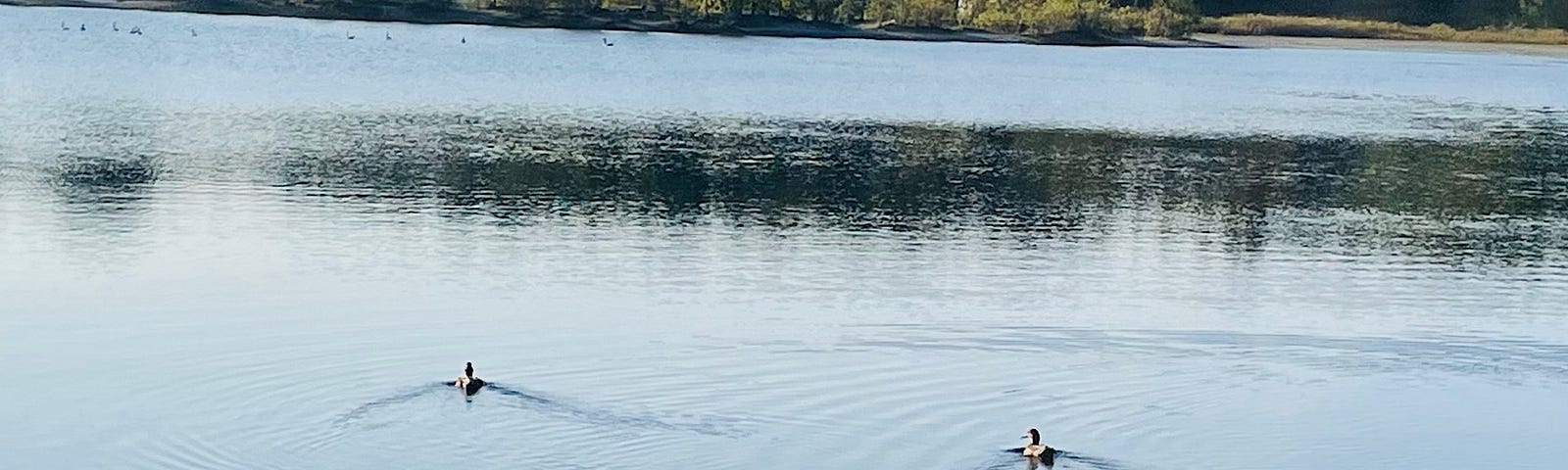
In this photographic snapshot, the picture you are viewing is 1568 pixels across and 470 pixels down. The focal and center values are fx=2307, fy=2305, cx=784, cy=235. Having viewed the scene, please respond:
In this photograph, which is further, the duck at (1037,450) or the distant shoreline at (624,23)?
the distant shoreline at (624,23)

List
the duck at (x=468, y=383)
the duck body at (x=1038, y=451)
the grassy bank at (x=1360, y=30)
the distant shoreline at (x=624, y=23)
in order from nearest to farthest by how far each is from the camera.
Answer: the duck body at (x=1038, y=451) → the duck at (x=468, y=383) → the distant shoreline at (x=624, y=23) → the grassy bank at (x=1360, y=30)

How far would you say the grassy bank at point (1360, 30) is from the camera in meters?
111

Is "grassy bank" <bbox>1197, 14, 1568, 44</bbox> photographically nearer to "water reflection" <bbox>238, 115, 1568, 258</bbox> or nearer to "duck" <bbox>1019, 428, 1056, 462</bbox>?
"water reflection" <bbox>238, 115, 1568, 258</bbox>

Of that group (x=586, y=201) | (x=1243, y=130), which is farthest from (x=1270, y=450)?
(x=1243, y=130)

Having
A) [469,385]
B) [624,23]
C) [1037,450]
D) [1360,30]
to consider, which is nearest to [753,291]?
[469,385]

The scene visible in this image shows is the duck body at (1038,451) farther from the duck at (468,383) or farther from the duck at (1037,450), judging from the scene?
the duck at (468,383)

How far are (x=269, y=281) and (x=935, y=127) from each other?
26259 mm

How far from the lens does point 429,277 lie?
855 inches

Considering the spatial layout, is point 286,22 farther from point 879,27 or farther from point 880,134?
point 880,134

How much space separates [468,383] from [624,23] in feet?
275

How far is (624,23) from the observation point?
99688mm

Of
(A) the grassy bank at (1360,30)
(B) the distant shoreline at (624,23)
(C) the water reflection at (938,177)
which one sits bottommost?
(A) the grassy bank at (1360,30)

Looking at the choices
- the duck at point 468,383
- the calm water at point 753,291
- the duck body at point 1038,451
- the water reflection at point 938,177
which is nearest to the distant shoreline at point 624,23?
the calm water at point 753,291

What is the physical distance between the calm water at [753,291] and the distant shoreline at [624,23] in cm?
4799
